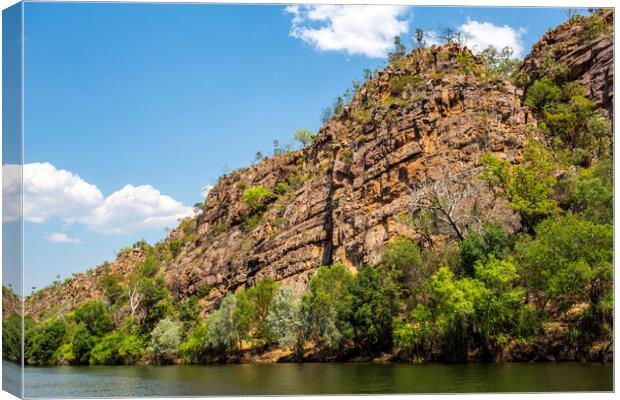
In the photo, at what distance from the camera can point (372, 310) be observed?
38.9 m

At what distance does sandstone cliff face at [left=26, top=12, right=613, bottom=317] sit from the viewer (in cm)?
4603

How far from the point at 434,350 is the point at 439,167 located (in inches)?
584

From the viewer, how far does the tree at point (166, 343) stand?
53.8 metres

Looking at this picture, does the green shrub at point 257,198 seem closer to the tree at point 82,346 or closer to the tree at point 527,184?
the tree at point 82,346

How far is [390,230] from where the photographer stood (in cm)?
4575

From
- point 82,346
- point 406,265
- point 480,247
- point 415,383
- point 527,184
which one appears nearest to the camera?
point 415,383

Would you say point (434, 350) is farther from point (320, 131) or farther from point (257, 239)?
point (320, 131)

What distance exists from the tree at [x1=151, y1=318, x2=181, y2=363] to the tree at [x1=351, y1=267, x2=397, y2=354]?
19.5 m

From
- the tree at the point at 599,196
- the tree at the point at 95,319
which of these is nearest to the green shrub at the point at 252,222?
the tree at the point at 95,319

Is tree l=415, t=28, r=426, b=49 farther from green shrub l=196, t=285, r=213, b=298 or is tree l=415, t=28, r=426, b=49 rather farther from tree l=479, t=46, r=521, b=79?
green shrub l=196, t=285, r=213, b=298

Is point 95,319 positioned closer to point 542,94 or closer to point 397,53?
point 397,53

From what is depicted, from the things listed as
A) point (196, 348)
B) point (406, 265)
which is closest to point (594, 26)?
point (406, 265)

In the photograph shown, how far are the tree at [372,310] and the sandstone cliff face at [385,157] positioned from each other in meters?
5.49

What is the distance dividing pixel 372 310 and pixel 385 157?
45.9ft
